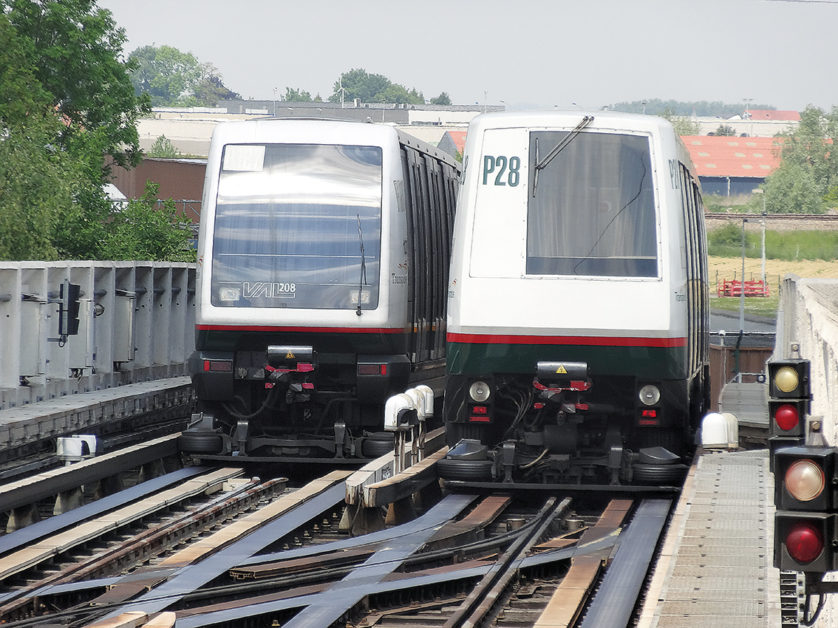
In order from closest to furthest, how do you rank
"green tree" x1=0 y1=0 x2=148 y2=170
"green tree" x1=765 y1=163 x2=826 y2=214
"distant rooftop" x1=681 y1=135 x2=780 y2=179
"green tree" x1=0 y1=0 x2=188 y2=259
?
"green tree" x1=0 y1=0 x2=188 y2=259 → "green tree" x1=0 y1=0 x2=148 y2=170 → "green tree" x1=765 y1=163 x2=826 y2=214 → "distant rooftop" x1=681 y1=135 x2=780 y2=179

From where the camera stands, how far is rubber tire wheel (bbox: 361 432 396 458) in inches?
599

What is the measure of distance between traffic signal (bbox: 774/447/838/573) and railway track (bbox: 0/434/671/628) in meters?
3.71

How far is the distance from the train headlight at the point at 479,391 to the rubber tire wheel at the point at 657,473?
4.52ft

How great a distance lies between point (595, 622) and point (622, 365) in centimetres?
459

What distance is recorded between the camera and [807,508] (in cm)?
464

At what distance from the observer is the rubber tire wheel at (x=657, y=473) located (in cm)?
1288

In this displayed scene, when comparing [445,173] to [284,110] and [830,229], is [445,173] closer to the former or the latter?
[830,229]

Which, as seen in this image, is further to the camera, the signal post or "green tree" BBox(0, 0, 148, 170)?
"green tree" BBox(0, 0, 148, 170)

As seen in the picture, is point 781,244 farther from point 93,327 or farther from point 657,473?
point 657,473

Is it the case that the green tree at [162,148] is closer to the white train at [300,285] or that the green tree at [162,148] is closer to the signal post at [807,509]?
the white train at [300,285]

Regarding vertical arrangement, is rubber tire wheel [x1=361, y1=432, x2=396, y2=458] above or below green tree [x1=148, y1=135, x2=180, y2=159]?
below

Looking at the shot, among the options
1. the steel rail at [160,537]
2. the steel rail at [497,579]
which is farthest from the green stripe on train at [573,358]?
the steel rail at [160,537]

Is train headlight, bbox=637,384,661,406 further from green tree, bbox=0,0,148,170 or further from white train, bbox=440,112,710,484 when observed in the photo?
green tree, bbox=0,0,148,170

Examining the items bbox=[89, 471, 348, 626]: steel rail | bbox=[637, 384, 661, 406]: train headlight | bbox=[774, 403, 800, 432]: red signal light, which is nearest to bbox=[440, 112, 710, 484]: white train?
bbox=[637, 384, 661, 406]: train headlight
